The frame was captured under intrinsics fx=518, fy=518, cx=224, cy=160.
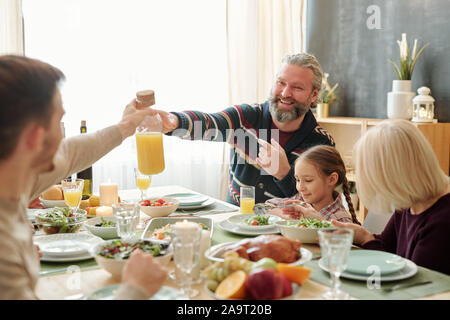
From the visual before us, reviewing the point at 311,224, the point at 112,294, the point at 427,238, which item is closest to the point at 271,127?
the point at 311,224

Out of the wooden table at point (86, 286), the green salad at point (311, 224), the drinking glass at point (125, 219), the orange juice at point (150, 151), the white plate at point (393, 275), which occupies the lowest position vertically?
the wooden table at point (86, 286)

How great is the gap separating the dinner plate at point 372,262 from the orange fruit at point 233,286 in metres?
0.37

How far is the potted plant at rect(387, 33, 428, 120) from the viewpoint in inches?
137

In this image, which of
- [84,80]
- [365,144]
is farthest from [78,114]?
[365,144]

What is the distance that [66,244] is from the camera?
167 cm

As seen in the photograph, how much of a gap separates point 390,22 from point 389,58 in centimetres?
26

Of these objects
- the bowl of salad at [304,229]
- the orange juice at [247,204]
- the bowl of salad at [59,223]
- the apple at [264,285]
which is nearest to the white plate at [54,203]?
the bowl of salad at [59,223]

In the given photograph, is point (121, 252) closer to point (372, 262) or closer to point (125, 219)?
point (125, 219)

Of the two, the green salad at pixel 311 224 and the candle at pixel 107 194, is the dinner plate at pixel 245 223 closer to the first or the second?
the green salad at pixel 311 224

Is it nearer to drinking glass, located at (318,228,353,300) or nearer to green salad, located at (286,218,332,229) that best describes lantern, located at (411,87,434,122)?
green salad, located at (286,218,332,229)

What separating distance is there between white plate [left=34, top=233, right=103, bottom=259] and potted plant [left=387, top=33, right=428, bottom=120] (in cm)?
247

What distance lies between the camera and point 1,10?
3432mm

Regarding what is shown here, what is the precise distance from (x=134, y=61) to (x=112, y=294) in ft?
9.64

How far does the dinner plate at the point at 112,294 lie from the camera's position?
46.8 inches
